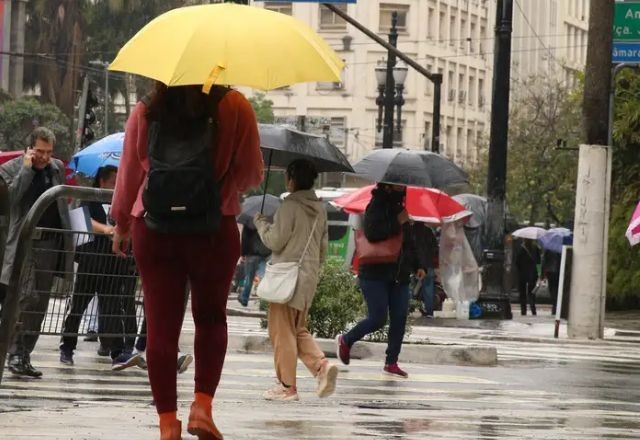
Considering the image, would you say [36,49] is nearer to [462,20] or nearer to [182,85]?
[462,20]

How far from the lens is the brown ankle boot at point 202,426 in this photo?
8070 mm

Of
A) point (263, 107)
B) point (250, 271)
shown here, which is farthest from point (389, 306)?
point (263, 107)

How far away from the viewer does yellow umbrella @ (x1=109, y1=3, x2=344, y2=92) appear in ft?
26.0

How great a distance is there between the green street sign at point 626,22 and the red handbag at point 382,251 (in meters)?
10.2

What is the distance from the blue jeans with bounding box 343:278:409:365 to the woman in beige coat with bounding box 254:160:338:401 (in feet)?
7.76

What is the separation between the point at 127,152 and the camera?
8.19 meters

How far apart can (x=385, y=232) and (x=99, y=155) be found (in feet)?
14.1

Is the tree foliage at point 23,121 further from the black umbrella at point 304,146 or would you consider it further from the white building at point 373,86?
the black umbrella at point 304,146

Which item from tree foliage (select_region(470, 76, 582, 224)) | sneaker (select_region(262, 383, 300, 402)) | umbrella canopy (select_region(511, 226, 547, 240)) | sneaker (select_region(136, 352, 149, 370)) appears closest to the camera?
sneaker (select_region(262, 383, 300, 402))

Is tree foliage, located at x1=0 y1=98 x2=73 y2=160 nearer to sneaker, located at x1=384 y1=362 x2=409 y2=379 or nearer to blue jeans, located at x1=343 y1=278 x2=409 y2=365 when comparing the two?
blue jeans, located at x1=343 y1=278 x2=409 y2=365

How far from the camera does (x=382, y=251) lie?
14531 millimetres

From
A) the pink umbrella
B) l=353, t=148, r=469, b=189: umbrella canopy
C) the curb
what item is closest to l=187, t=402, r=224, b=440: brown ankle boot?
l=353, t=148, r=469, b=189: umbrella canopy

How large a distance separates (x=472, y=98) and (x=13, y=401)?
97.0 m

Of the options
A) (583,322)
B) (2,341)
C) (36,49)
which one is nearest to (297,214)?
(2,341)
